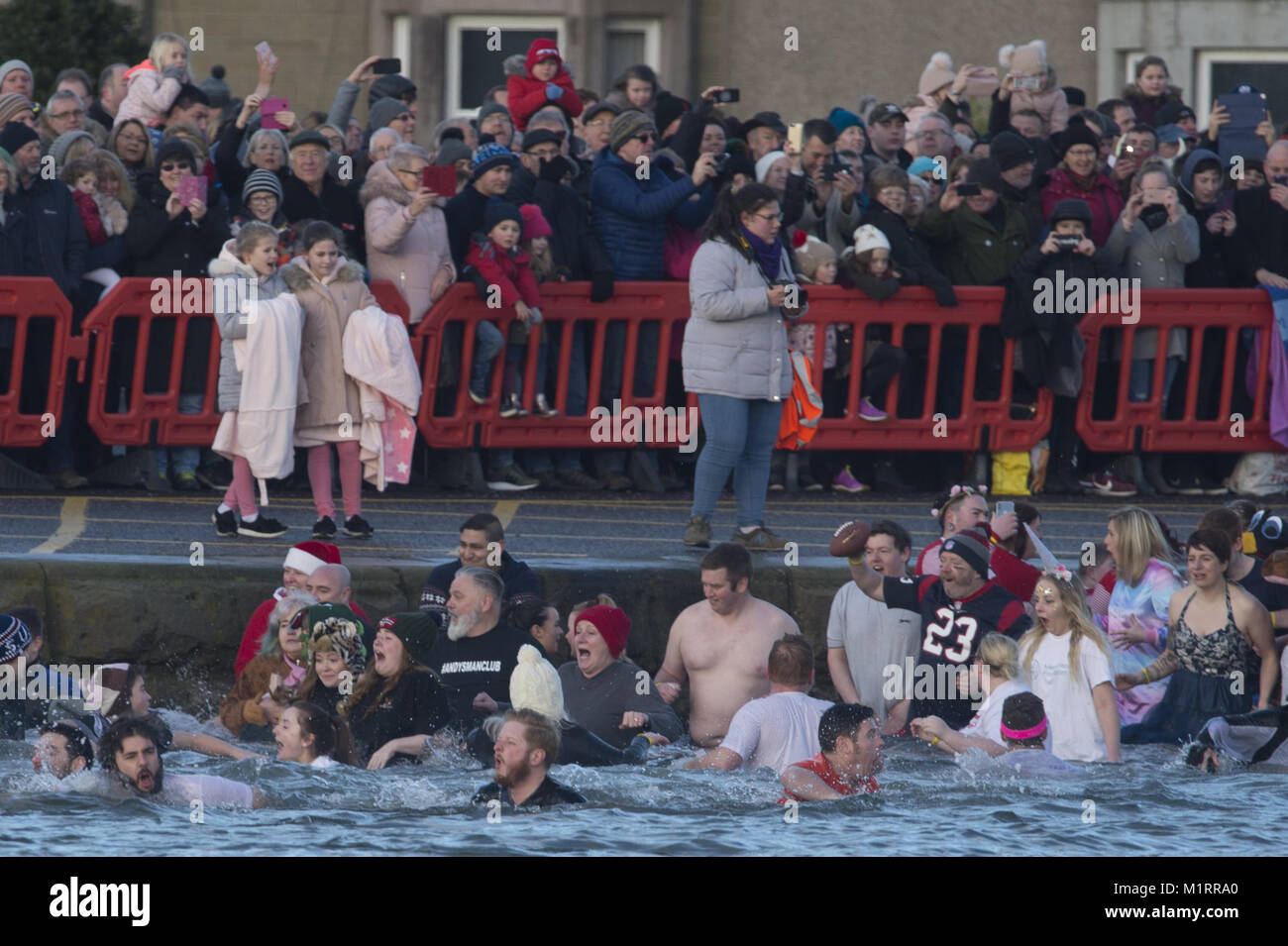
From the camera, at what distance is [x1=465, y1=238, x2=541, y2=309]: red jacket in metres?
16.3

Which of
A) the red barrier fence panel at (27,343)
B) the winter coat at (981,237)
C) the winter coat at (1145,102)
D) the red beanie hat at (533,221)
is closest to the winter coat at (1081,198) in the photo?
the winter coat at (981,237)

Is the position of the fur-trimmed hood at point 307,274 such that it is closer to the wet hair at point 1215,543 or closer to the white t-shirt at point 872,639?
the white t-shirt at point 872,639

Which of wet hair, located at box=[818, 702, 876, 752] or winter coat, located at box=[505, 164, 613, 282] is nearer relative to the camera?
wet hair, located at box=[818, 702, 876, 752]

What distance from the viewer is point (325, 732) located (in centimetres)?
1229

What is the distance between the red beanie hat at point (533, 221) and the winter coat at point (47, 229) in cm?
264

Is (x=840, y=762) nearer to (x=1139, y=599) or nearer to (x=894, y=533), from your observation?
(x=894, y=533)

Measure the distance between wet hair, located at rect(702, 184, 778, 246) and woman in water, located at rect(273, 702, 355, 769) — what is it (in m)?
3.69

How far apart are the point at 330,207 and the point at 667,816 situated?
5.79 meters

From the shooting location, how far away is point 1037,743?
12.6 metres

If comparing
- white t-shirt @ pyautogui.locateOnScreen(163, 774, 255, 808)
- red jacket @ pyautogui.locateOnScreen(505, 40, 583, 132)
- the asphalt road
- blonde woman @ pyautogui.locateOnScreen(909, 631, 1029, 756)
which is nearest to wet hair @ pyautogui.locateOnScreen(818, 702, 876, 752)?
blonde woman @ pyautogui.locateOnScreen(909, 631, 1029, 756)

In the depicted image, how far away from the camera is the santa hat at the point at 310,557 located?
42.9 feet

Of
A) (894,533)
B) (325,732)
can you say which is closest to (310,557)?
(325,732)

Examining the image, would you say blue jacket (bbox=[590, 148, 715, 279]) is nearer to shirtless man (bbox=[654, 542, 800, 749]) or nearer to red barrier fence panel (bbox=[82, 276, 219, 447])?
red barrier fence panel (bbox=[82, 276, 219, 447])

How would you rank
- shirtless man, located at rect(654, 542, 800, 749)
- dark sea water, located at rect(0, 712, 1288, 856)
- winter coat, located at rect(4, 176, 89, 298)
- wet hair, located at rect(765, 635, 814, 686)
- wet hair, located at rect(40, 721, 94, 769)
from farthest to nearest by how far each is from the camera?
winter coat, located at rect(4, 176, 89, 298)
shirtless man, located at rect(654, 542, 800, 749)
wet hair, located at rect(765, 635, 814, 686)
wet hair, located at rect(40, 721, 94, 769)
dark sea water, located at rect(0, 712, 1288, 856)
